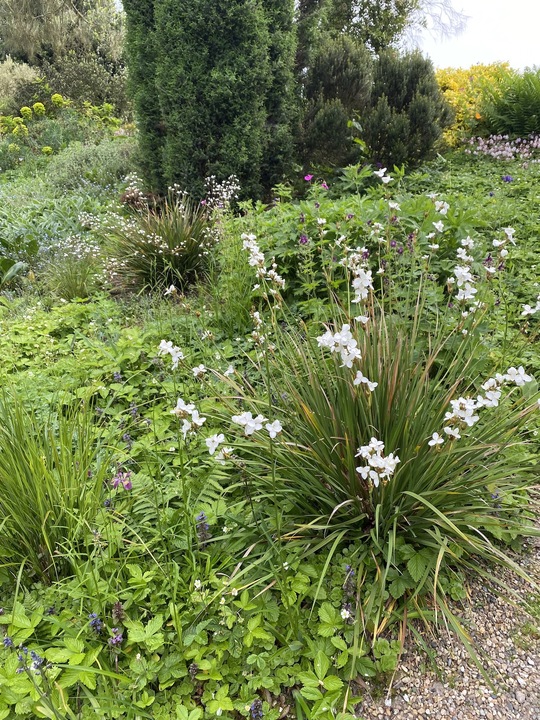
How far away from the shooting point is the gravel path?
144 centimetres

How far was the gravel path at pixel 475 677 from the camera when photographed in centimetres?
144

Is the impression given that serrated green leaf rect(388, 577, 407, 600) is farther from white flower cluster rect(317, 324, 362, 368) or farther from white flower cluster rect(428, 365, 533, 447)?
white flower cluster rect(317, 324, 362, 368)

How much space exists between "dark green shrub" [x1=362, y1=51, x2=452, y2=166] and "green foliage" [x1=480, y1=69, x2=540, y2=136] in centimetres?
156

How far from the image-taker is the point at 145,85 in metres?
5.96

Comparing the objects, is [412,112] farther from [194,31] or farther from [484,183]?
[194,31]

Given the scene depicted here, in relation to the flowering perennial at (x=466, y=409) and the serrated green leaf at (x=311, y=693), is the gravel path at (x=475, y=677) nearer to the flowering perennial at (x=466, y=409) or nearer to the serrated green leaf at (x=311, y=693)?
the serrated green leaf at (x=311, y=693)

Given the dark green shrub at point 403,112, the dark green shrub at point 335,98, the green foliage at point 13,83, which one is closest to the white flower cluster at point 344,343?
the dark green shrub at point 335,98

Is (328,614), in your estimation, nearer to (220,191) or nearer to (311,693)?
(311,693)

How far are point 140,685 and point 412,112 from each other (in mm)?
6437

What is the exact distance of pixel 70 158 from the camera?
852 cm

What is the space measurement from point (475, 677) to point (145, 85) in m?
6.52

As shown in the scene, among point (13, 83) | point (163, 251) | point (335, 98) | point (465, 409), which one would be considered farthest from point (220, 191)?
point (13, 83)

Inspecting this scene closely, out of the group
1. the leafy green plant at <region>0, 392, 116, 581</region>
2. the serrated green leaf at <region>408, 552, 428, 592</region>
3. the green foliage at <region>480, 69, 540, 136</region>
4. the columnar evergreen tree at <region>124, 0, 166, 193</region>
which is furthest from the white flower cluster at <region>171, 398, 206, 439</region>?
the green foliage at <region>480, 69, 540, 136</region>

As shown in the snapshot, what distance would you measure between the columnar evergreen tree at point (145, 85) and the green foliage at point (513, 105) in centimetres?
502
